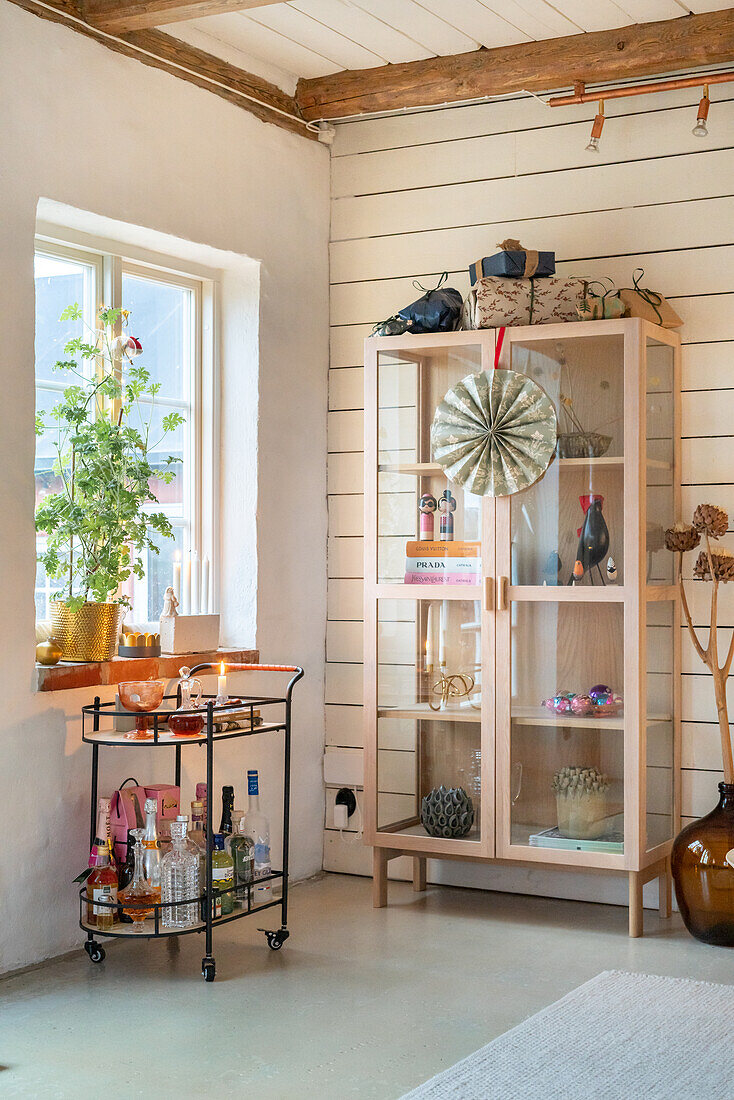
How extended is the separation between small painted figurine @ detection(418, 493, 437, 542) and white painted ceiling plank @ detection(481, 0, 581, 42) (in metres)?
1.49

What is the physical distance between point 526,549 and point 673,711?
702mm

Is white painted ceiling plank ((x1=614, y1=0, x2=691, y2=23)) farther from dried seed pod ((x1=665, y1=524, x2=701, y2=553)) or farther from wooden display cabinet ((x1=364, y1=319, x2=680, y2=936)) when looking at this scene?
dried seed pod ((x1=665, y1=524, x2=701, y2=553))

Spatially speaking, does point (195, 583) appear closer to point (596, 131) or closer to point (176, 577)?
point (176, 577)

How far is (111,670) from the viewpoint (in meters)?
3.55

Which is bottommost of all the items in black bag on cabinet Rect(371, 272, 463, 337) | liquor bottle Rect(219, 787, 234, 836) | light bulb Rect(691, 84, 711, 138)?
liquor bottle Rect(219, 787, 234, 836)

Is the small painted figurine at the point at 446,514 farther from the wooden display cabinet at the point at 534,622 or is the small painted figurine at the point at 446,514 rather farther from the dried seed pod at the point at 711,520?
the dried seed pod at the point at 711,520

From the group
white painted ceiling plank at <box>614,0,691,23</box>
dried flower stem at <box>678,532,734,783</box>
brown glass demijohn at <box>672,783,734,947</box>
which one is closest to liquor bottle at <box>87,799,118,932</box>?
brown glass demijohn at <box>672,783,734,947</box>

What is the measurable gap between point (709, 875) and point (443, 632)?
1080 millimetres

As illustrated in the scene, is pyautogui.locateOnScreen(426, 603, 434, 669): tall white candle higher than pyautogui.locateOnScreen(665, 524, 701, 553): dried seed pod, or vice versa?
pyautogui.locateOnScreen(665, 524, 701, 553): dried seed pod

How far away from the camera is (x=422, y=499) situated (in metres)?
4.00

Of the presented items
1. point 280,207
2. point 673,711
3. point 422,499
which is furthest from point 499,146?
point 673,711

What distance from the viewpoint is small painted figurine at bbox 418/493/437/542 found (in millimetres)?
3971

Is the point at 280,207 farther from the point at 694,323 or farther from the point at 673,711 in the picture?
the point at 673,711

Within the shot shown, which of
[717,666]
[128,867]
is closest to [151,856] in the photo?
[128,867]
